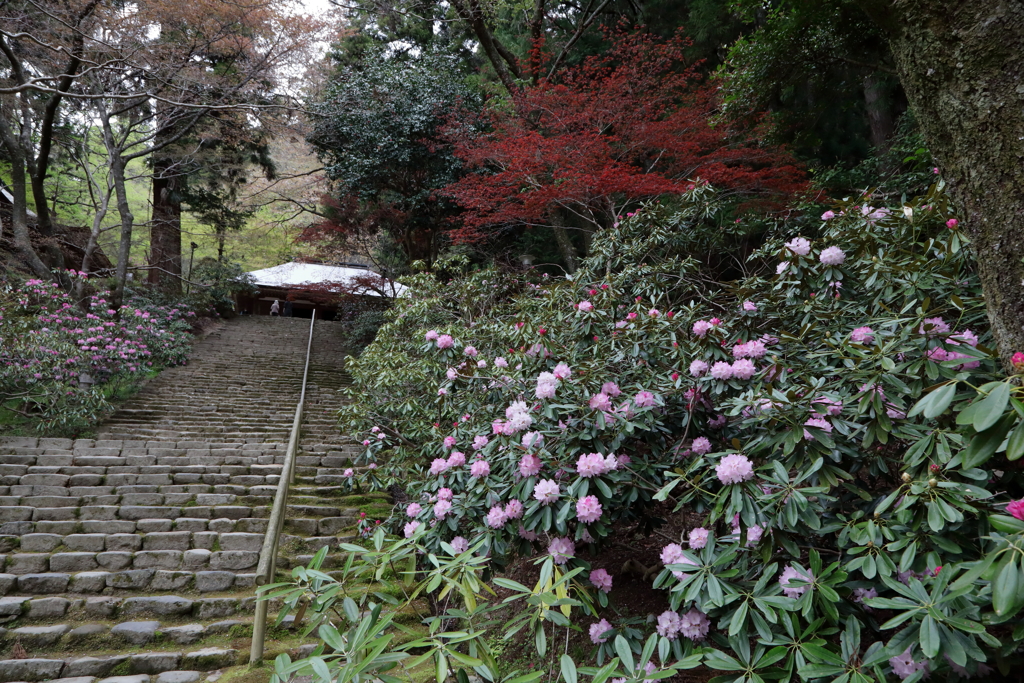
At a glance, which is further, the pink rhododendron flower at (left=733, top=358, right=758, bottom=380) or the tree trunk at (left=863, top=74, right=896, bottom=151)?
the tree trunk at (left=863, top=74, right=896, bottom=151)

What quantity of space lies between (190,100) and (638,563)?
1092cm

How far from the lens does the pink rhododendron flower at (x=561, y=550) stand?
1894mm

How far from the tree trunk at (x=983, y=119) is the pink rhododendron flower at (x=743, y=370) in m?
0.77

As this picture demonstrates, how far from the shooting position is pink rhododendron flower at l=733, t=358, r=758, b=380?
209 centimetres

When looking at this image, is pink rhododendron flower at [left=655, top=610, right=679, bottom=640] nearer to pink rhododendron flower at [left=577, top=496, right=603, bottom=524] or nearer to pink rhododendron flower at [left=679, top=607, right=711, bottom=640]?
pink rhododendron flower at [left=679, top=607, right=711, bottom=640]

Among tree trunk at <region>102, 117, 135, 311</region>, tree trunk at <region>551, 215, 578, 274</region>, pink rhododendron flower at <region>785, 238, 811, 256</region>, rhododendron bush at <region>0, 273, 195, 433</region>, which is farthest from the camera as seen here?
tree trunk at <region>102, 117, 135, 311</region>

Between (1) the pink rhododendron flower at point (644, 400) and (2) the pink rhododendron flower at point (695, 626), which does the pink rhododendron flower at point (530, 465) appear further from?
(2) the pink rhododendron flower at point (695, 626)

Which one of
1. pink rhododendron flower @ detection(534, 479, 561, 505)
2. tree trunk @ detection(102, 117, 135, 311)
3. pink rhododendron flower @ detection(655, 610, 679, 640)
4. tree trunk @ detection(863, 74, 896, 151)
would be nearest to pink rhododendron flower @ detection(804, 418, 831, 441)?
pink rhododendron flower @ detection(655, 610, 679, 640)

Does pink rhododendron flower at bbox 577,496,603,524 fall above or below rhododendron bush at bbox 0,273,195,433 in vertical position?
above

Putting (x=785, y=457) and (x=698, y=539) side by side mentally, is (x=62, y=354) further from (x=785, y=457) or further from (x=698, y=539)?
(x=785, y=457)

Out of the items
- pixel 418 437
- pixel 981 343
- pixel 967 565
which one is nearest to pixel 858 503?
pixel 967 565

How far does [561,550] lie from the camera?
6.31ft

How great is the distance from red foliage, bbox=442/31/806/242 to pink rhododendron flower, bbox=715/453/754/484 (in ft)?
15.4

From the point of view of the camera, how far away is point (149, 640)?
3186 mm
